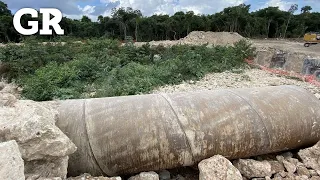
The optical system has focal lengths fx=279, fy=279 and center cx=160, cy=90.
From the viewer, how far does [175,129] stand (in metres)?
2.78

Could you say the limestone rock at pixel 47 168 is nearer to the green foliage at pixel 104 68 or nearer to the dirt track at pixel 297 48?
the green foliage at pixel 104 68

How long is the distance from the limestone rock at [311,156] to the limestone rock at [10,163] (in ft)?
9.41

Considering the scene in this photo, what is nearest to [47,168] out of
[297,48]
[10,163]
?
[10,163]

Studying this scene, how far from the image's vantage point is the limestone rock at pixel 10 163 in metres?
1.70

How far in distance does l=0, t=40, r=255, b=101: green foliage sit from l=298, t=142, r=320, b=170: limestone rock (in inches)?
153

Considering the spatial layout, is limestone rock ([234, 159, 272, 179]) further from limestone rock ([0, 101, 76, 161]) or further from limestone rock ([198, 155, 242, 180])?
limestone rock ([0, 101, 76, 161])

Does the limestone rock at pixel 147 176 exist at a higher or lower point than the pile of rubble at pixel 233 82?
lower

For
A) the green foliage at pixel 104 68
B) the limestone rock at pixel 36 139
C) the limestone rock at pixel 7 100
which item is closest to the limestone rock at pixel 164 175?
the limestone rock at pixel 36 139

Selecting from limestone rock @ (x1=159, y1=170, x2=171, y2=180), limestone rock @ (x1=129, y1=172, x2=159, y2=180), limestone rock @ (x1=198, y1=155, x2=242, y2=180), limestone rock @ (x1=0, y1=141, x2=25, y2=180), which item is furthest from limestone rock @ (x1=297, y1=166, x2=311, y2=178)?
limestone rock @ (x1=0, y1=141, x2=25, y2=180)

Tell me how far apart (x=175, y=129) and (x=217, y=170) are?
55 cm

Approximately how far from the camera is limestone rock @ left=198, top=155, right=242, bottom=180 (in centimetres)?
256

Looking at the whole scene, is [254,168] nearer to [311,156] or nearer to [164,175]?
[311,156]

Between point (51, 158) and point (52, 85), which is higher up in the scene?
point (51, 158)

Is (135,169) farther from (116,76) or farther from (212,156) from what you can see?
(116,76)
